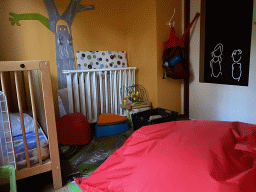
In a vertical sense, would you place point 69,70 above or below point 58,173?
above

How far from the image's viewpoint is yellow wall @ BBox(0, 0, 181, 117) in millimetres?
1978

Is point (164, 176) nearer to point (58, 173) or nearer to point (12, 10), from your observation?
point (58, 173)

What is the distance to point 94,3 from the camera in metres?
2.35

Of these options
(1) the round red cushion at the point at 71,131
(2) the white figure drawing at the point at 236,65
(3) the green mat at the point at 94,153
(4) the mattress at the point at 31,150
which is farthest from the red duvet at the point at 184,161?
(2) the white figure drawing at the point at 236,65

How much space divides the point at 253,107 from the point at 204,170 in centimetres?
140

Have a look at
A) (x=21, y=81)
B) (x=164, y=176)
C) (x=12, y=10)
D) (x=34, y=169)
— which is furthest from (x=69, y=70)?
(x=164, y=176)

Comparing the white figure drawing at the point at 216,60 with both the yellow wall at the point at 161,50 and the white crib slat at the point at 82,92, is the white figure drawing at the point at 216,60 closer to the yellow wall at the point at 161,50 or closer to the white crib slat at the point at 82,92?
the yellow wall at the point at 161,50

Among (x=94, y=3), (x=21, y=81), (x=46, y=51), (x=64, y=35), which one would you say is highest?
(x=94, y=3)

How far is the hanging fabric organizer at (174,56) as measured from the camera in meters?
2.12

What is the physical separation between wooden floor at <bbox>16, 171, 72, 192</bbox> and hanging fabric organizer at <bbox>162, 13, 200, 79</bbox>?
1632 mm

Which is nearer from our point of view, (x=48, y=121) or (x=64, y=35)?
(x=48, y=121)

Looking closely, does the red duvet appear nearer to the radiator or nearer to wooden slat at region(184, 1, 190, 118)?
the radiator

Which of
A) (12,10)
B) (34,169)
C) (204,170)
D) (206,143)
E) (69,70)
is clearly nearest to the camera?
(204,170)

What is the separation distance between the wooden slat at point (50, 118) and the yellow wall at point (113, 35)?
1.15 m
